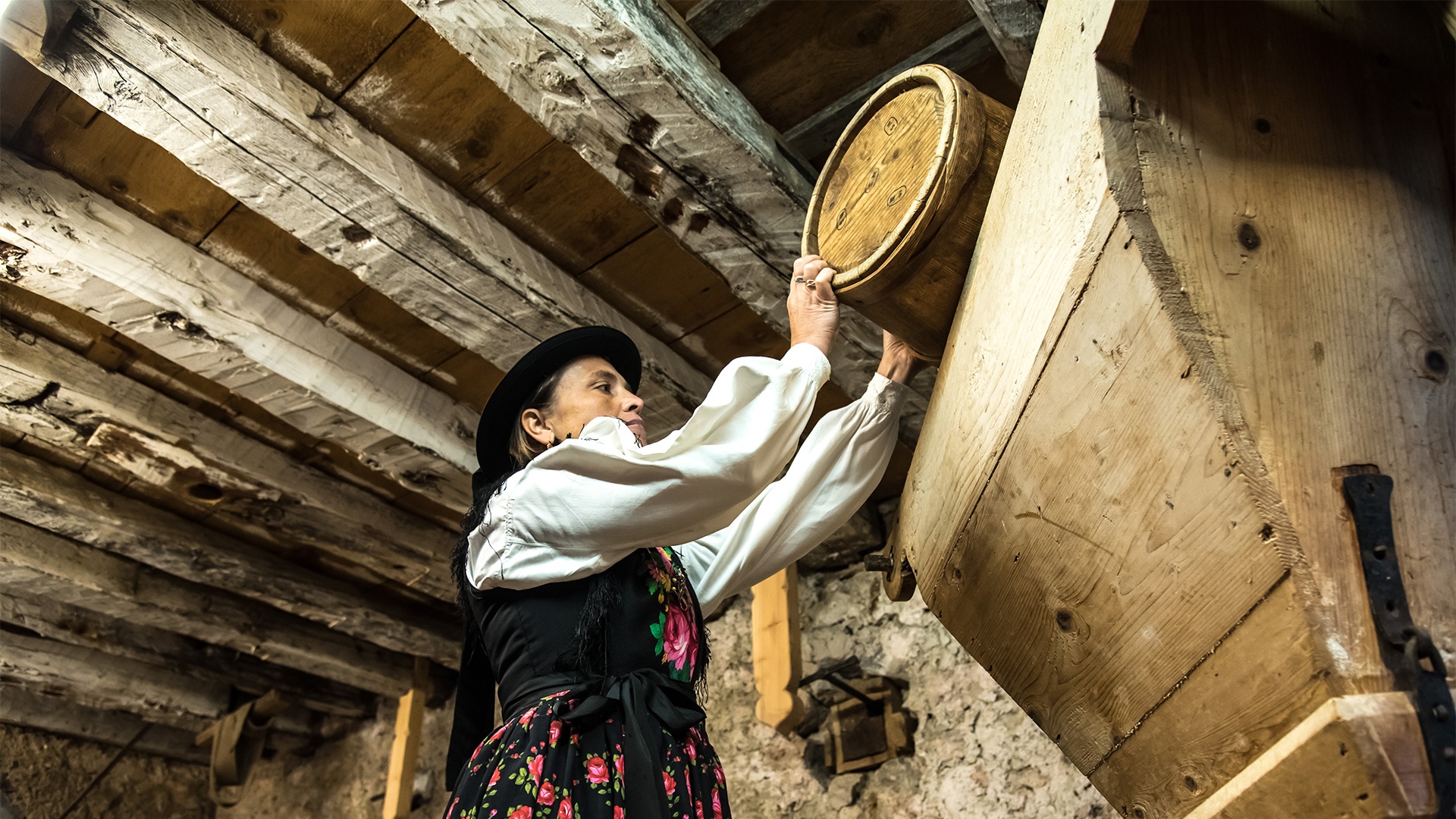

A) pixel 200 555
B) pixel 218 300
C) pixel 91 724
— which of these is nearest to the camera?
pixel 218 300

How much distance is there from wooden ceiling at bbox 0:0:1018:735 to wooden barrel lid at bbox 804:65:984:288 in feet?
1.49

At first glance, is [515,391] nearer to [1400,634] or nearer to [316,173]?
[316,173]

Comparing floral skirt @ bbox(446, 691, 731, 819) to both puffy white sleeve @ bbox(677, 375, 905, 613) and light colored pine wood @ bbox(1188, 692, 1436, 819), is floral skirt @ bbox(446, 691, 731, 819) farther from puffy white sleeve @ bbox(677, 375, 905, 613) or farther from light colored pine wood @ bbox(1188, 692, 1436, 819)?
light colored pine wood @ bbox(1188, 692, 1436, 819)

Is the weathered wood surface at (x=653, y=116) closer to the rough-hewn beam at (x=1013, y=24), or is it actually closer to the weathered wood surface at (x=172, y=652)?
the rough-hewn beam at (x=1013, y=24)

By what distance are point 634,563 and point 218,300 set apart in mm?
1451

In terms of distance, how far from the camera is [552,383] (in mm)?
2148

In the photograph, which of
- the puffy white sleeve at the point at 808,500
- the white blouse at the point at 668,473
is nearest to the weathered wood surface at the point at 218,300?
the white blouse at the point at 668,473

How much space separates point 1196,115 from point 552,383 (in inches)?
54.5

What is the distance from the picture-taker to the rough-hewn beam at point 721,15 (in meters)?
2.08

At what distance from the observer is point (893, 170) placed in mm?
1518

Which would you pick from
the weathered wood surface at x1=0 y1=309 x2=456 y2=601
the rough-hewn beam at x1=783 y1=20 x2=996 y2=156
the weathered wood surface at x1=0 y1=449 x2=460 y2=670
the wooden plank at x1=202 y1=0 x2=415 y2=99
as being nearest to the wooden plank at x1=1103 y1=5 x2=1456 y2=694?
the rough-hewn beam at x1=783 y1=20 x2=996 y2=156

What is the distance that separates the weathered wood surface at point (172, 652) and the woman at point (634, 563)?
105 inches

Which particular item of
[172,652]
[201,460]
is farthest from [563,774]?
[172,652]

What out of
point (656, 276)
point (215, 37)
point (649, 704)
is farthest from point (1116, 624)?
point (215, 37)
